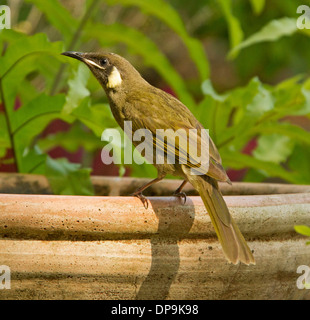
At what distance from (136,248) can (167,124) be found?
1.57 ft

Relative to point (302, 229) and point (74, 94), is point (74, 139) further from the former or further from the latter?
point (302, 229)

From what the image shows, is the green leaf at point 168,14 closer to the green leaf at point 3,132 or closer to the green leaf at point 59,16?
the green leaf at point 59,16

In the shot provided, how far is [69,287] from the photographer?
1358mm

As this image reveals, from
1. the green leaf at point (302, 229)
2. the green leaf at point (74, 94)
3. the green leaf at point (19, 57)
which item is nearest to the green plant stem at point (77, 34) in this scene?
the green leaf at point (19, 57)

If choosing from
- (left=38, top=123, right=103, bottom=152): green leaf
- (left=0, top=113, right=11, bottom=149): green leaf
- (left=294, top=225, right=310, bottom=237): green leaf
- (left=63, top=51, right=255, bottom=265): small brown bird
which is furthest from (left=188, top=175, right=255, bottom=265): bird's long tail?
(left=38, top=123, right=103, bottom=152): green leaf

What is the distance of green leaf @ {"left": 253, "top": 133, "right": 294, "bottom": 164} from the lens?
7.82 feet

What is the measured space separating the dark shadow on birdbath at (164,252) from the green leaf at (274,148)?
1.07 m

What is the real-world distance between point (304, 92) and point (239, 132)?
0.30m

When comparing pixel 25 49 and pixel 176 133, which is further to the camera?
pixel 25 49

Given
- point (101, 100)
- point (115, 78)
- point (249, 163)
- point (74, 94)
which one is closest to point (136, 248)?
point (74, 94)

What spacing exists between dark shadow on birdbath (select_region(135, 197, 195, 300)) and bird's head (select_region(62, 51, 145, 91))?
65 cm

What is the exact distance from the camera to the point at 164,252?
1.39 metres

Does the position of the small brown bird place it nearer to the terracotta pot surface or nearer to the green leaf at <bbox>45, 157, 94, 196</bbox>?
the terracotta pot surface

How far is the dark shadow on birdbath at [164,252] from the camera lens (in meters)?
1.38
